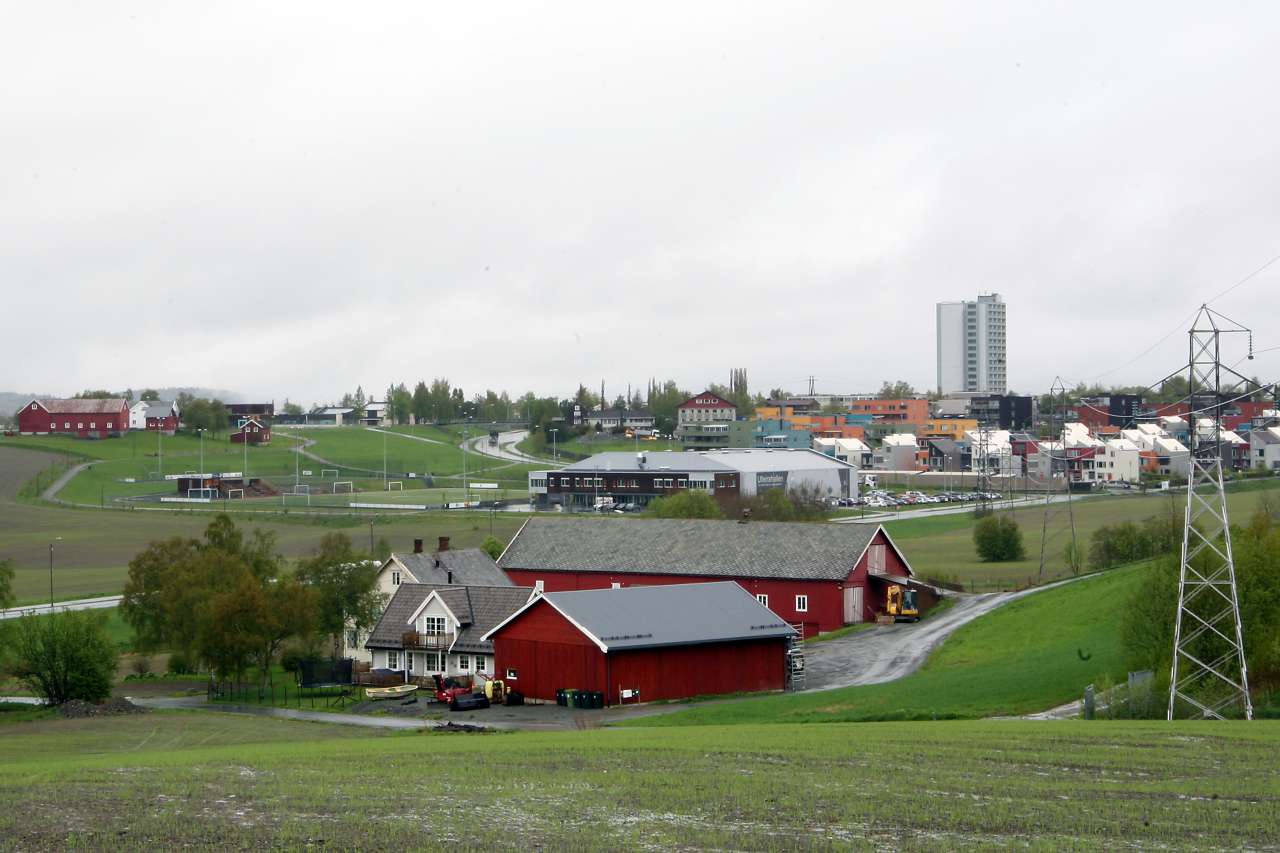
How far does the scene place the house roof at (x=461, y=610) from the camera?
161 ft

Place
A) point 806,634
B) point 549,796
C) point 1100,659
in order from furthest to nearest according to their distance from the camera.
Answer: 1. point 806,634
2. point 1100,659
3. point 549,796

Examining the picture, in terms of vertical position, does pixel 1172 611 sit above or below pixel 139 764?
above

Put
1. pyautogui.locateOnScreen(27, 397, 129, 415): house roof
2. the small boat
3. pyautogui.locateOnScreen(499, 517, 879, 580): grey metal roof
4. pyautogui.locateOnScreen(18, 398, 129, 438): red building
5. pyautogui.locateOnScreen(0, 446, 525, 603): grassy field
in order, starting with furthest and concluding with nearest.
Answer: pyautogui.locateOnScreen(27, 397, 129, 415): house roof, pyautogui.locateOnScreen(18, 398, 129, 438): red building, pyautogui.locateOnScreen(0, 446, 525, 603): grassy field, pyautogui.locateOnScreen(499, 517, 879, 580): grey metal roof, the small boat

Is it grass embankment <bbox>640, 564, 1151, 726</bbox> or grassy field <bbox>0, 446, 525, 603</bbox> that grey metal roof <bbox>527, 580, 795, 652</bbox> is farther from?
grassy field <bbox>0, 446, 525, 603</bbox>

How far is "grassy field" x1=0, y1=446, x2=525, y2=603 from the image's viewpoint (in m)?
78.1

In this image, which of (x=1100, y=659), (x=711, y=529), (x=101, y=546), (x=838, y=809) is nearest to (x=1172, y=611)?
(x=1100, y=659)

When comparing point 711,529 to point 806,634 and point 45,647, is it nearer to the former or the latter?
point 806,634

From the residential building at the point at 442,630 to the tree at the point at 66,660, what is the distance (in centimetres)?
1013

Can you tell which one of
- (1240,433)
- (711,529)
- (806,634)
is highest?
(1240,433)

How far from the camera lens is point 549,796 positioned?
62.3 feet

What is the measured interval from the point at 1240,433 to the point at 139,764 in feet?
553

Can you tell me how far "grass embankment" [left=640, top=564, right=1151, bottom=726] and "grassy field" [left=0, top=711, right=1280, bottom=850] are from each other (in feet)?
24.5

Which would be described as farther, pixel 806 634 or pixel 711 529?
pixel 711 529

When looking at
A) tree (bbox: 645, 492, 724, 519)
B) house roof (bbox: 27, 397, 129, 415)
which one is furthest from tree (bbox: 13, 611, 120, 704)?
house roof (bbox: 27, 397, 129, 415)
